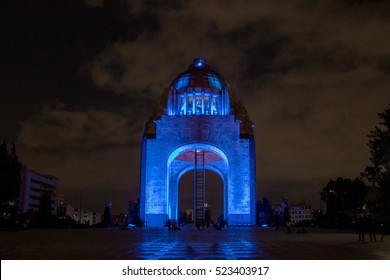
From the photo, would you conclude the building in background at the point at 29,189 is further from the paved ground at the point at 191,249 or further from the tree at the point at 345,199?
the paved ground at the point at 191,249

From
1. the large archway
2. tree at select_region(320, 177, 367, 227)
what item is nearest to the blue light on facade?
the large archway

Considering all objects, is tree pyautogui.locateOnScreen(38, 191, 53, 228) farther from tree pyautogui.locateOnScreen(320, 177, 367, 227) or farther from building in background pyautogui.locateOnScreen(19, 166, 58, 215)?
building in background pyautogui.locateOnScreen(19, 166, 58, 215)

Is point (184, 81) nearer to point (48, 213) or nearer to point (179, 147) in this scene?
point (179, 147)

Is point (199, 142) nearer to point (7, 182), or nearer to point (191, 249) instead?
point (7, 182)

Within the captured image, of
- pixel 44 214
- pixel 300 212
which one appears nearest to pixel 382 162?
pixel 44 214

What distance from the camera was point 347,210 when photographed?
5094 cm

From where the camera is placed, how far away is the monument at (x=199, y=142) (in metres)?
49.4

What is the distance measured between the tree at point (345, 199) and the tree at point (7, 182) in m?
32.8

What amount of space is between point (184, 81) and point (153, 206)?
18.6 m

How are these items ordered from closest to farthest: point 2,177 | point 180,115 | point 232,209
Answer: point 2,177 < point 232,209 < point 180,115

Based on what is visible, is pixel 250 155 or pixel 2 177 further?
pixel 250 155

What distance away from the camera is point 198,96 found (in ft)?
188

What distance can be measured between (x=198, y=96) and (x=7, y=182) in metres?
28.9
